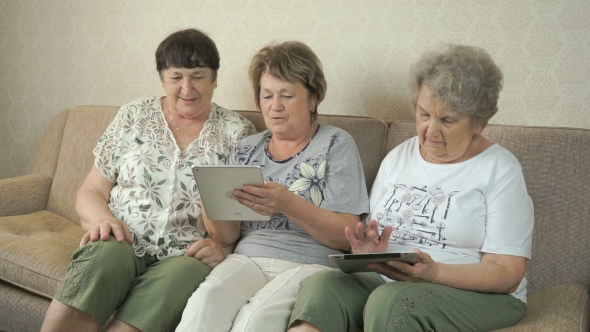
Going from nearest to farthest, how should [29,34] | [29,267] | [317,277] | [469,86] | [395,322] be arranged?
1. [395,322]
2. [317,277]
3. [469,86]
4. [29,267]
5. [29,34]

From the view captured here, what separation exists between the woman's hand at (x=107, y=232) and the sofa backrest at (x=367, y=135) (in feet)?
2.58

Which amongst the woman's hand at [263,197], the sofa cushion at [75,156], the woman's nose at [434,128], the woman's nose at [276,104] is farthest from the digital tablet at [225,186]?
the sofa cushion at [75,156]

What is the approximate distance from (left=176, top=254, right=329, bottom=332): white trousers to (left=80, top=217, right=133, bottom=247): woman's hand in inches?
12.7

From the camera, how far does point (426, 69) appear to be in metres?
1.89

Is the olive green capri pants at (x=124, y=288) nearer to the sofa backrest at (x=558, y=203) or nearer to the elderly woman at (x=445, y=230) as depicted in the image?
the elderly woman at (x=445, y=230)

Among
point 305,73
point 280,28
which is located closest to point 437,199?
point 305,73

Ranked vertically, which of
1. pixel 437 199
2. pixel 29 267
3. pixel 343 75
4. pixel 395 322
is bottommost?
pixel 29 267

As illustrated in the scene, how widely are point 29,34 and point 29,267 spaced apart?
Answer: 179 centimetres

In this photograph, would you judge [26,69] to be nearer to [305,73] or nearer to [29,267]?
[29,267]

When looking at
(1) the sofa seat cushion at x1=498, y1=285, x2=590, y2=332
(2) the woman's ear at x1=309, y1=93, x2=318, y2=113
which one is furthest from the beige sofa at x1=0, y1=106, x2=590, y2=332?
(2) the woman's ear at x1=309, y1=93, x2=318, y2=113

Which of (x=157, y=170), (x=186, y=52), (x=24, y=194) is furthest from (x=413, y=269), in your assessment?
(x=24, y=194)

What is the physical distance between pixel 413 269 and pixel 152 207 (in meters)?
0.97

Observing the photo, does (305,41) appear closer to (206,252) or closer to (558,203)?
(206,252)

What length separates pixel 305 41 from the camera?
8.98 feet
